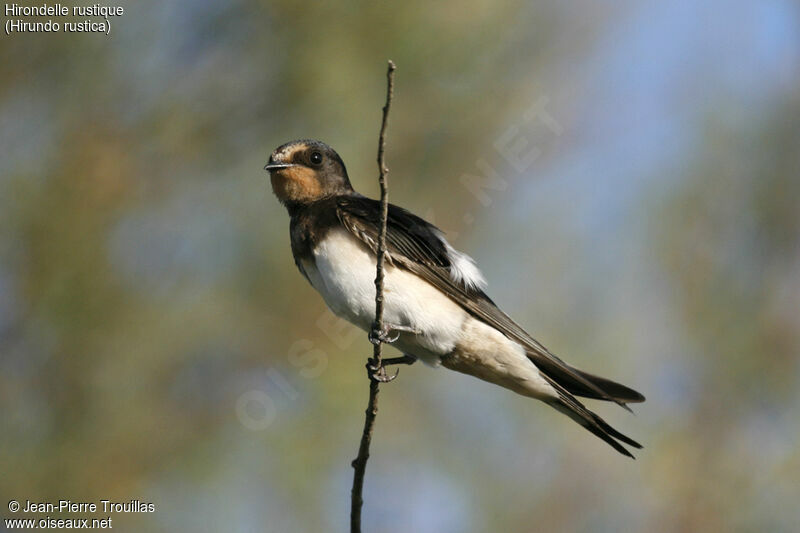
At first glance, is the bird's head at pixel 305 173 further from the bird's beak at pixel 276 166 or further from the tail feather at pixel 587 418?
the tail feather at pixel 587 418

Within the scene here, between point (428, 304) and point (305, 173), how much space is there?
3.24ft

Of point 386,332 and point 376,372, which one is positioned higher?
point 386,332

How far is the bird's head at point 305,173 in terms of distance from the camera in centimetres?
491

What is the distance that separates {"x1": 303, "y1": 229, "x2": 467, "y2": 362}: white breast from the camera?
4.32 m

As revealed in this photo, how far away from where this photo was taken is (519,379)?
4570 mm

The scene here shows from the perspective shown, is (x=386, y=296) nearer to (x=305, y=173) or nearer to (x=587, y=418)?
(x=305, y=173)

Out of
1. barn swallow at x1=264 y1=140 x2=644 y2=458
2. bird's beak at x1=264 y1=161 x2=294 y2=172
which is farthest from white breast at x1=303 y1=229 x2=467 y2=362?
bird's beak at x1=264 y1=161 x2=294 y2=172

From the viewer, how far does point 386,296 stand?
444 cm

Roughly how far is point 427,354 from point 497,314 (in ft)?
1.25

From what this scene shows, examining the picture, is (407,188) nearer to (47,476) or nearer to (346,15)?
(346,15)

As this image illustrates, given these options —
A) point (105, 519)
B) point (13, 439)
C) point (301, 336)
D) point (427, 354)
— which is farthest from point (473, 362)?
point (13, 439)

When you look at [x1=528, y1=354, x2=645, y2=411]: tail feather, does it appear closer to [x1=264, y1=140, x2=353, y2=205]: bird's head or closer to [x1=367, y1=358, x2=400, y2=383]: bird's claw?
[x1=367, y1=358, x2=400, y2=383]: bird's claw

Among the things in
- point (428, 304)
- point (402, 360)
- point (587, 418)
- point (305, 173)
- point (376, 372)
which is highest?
point (305, 173)

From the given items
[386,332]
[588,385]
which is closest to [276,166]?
[386,332]
